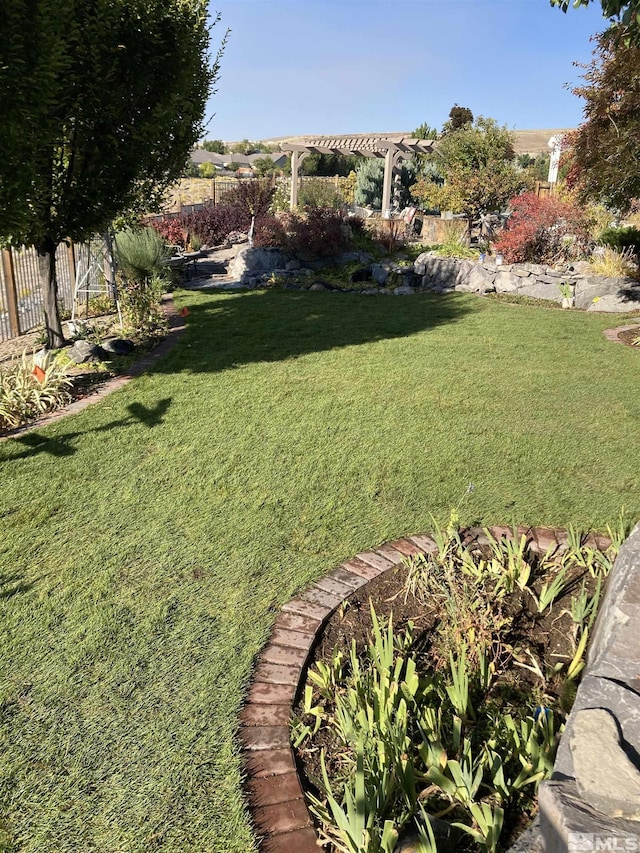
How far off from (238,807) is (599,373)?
258 inches

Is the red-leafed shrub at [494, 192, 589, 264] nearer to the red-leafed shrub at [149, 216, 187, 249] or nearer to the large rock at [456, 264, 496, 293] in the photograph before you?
the large rock at [456, 264, 496, 293]

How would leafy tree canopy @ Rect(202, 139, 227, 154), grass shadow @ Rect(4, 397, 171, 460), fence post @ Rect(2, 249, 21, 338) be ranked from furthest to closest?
leafy tree canopy @ Rect(202, 139, 227, 154) → fence post @ Rect(2, 249, 21, 338) → grass shadow @ Rect(4, 397, 171, 460)

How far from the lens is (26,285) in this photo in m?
9.49

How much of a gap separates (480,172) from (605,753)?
18.0 metres

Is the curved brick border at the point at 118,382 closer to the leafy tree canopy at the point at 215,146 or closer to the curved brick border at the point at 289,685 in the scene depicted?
the curved brick border at the point at 289,685

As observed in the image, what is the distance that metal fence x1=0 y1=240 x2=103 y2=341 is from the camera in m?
8.72

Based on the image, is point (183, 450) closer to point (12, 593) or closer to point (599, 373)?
point (12, 593)

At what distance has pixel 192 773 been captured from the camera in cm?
218

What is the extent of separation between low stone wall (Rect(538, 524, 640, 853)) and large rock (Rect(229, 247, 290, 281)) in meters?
14.0

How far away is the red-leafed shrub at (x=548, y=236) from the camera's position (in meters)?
13.3

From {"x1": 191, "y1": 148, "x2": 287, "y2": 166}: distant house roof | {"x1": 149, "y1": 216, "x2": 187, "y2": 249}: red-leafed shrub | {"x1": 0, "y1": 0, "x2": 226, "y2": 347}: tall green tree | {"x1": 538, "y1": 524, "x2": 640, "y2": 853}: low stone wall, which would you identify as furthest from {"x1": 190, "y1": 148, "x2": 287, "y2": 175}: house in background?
{"x1": 538, "y1": 524, "x2": 640, "y2": 853}: low stone wall

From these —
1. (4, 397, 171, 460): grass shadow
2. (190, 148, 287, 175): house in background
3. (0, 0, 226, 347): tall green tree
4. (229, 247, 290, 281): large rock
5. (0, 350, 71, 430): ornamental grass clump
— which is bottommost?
(4, 397, 171, 460): grass shadow

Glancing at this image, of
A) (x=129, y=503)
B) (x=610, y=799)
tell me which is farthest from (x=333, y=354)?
(x=610, y=799)

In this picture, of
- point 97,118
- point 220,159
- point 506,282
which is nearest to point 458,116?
point 220,159
